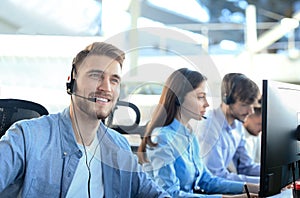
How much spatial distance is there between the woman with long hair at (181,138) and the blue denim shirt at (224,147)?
0.17 meters

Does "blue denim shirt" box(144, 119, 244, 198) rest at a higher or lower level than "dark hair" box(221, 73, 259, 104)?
lower

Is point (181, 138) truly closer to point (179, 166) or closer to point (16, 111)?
point (179, 166)

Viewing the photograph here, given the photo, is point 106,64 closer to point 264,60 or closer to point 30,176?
point 30,176

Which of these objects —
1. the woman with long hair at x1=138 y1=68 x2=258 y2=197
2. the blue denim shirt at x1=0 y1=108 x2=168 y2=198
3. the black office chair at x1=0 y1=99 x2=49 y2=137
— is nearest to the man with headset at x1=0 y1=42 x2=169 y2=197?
the blue denim shirt at x1=0 y1=108 x2=168 y2=198

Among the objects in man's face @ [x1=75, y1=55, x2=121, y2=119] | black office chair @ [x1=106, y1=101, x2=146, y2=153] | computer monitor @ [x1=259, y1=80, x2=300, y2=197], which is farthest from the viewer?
black office chair @ [x1=106, y1=101, x2=146, y2=153]

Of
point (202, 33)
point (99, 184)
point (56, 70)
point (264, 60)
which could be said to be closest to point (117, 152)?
point (99, 184)

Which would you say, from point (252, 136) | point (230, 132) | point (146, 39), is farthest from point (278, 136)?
point (252, 136)

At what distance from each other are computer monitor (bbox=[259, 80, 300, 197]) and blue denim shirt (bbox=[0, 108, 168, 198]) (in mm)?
392

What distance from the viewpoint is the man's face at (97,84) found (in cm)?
134

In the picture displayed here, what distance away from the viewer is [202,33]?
3.82 metres

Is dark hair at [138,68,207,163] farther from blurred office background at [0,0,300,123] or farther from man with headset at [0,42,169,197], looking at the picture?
man with headset at [0,42,169,197]

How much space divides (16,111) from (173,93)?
684mm

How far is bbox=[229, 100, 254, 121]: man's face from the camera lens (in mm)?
2500

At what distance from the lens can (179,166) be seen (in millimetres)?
1748
